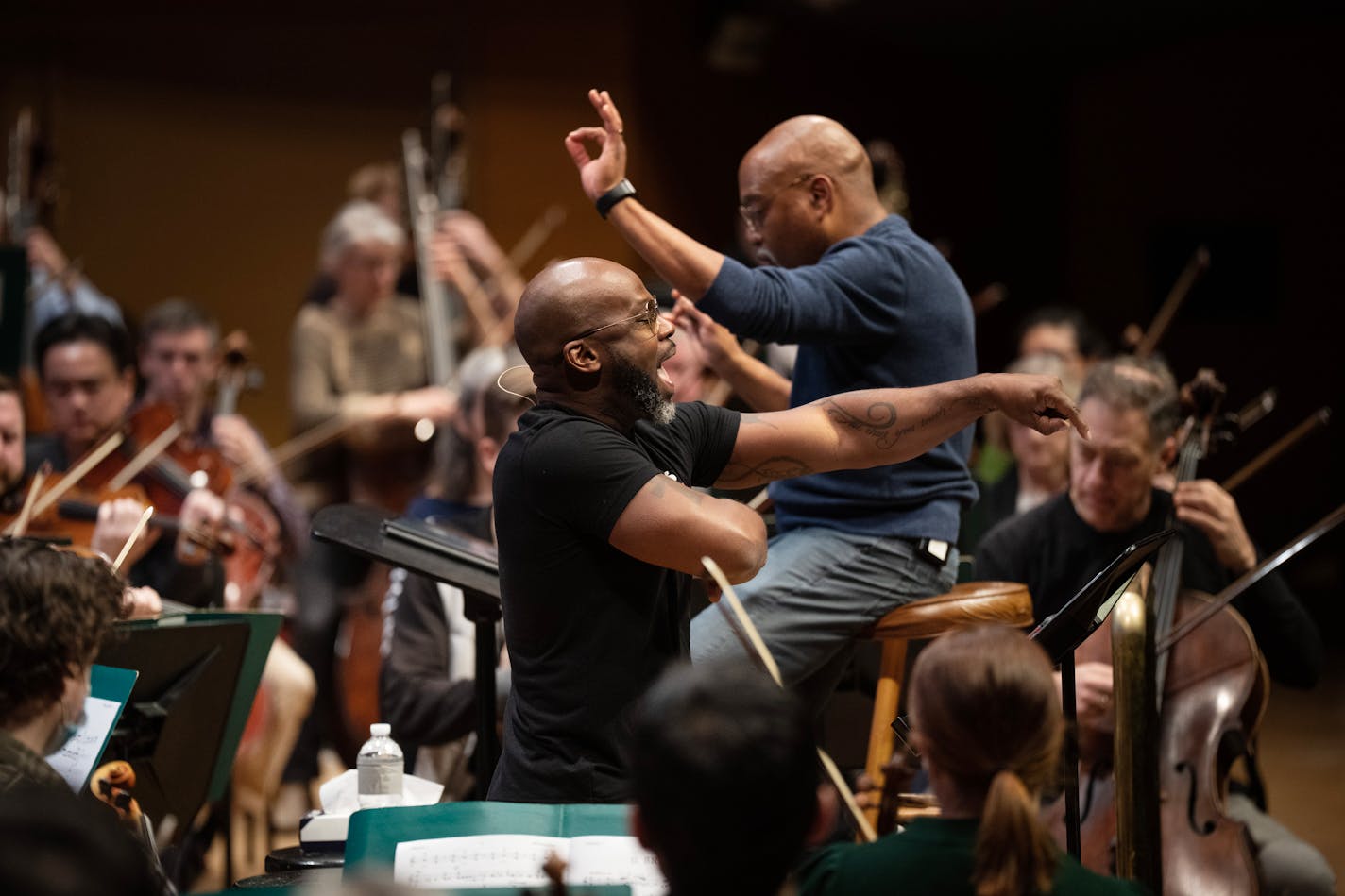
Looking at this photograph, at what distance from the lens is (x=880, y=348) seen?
2822 mm

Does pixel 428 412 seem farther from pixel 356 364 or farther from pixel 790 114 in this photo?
pixel 790 114

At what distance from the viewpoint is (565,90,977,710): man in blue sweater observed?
2.67 metres

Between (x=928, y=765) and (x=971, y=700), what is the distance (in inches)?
3.6

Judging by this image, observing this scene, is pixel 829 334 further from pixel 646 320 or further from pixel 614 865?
pixel 614 865

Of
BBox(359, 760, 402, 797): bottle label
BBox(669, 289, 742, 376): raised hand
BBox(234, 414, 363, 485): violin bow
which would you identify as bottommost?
BBox(359, 760, 402, 797): bottle label

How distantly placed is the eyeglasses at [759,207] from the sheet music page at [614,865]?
4.36ft

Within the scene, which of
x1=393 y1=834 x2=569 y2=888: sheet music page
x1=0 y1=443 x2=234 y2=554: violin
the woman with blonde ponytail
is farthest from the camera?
x1=0 y1=443 x2=234 y2=554: violin

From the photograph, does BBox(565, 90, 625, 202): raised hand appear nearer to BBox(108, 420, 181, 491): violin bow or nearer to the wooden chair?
the wooden chair

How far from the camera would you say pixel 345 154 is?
716 cm

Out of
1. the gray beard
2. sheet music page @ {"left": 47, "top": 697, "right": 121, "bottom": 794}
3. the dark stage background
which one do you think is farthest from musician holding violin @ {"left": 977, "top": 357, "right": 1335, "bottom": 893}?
the dark stage background

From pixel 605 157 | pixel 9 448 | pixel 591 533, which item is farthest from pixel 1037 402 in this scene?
pixel 9 448

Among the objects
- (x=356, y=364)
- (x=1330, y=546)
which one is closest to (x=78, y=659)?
(x=356, y=364)

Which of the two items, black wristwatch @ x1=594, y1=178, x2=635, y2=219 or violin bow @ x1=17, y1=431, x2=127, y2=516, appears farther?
violin bow @ x1=17, y1=431, x2=127, y2=516

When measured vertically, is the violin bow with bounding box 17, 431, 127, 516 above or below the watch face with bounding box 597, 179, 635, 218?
below
